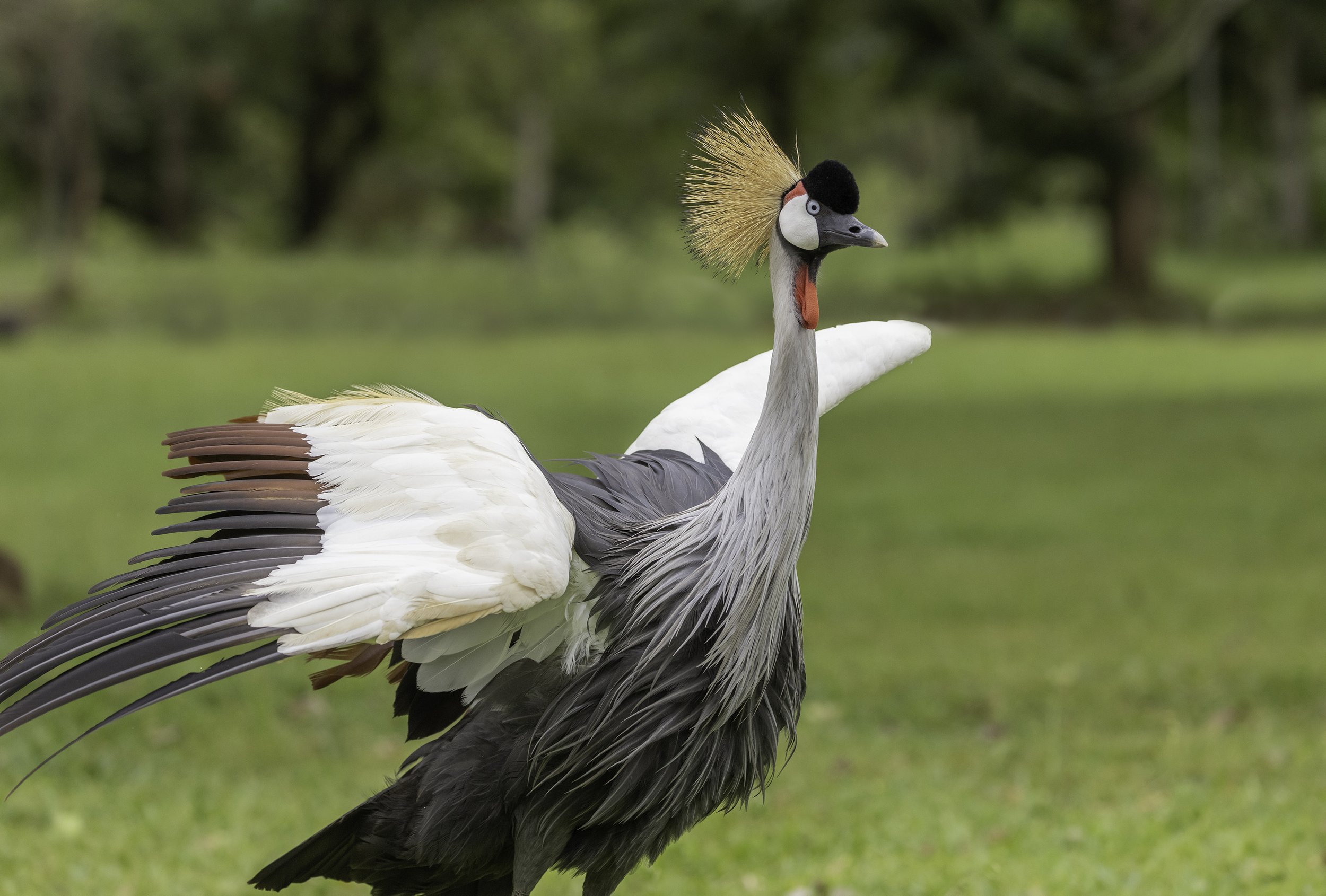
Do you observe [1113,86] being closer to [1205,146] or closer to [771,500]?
[1205,146]

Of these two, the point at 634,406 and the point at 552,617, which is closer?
the point at 552,617

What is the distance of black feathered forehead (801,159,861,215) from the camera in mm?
2895

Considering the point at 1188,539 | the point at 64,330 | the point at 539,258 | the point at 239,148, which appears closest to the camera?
the point at 1188,539

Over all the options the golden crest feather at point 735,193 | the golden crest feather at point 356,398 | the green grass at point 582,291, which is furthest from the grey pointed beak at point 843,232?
the green grass at point 582,291

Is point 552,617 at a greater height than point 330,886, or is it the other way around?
point 552,617

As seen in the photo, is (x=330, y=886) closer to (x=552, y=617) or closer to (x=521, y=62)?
(x=552, y=617)

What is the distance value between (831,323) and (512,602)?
668 inches

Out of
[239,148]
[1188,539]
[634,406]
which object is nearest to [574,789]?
[1188,539]

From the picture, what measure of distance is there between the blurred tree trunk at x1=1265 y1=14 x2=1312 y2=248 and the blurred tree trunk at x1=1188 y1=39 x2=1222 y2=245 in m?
0.79

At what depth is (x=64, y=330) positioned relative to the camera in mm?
18141

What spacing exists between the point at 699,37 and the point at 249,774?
17.0 m

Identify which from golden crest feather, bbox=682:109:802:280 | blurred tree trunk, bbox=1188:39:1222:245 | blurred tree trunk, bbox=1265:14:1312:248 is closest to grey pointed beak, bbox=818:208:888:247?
golden crest feather, bbox=682:109:802:280

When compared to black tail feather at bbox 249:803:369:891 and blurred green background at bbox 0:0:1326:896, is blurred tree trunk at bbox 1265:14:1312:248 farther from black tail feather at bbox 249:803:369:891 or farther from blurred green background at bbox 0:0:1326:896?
black tail feather at bbox 249:803:369:891

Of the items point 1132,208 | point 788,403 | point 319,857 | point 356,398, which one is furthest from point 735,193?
point 1132,208
